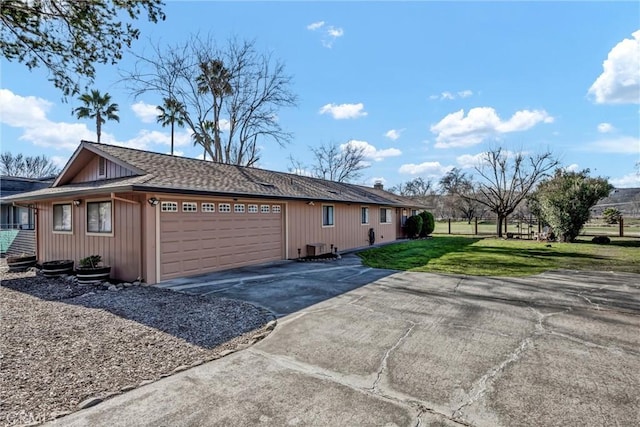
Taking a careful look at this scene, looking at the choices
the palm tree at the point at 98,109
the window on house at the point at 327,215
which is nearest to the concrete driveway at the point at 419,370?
the window on house at the point at 327,215

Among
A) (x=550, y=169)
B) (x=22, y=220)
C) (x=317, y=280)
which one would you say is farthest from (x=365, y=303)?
(x=550, y=169)

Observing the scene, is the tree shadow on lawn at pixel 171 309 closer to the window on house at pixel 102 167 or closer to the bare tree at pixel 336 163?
the window on house at pixel 102 167

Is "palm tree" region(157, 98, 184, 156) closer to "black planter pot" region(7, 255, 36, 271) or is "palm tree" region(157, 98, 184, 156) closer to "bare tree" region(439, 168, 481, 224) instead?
"black planter pot" region(7, 255, 36, 271)

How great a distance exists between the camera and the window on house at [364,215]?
1712 centimetres

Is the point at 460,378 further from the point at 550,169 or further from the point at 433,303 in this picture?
the point at 550,169

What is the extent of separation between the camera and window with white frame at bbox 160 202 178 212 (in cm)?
813

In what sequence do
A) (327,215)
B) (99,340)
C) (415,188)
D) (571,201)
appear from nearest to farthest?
(99,340)
(327,215)
(571,201)
(415,188)

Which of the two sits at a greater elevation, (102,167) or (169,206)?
(102,167)

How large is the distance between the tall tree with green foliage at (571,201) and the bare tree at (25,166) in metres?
49.9

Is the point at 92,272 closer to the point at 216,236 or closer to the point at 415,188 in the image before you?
the point at 216,236

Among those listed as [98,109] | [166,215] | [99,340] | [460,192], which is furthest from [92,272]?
[460,192]

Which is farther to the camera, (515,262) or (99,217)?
(515,262)

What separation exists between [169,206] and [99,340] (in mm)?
4407

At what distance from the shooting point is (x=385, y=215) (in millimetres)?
19859
